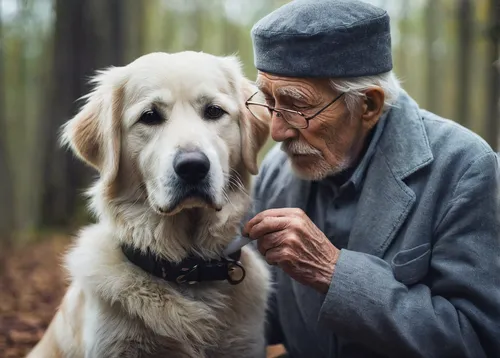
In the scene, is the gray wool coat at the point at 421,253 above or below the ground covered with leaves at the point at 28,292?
above

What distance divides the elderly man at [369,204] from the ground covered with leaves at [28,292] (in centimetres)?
153

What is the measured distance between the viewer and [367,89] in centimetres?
262

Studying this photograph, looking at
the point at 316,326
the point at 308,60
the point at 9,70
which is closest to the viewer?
the point at 308,60

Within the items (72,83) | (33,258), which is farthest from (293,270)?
(72,83)

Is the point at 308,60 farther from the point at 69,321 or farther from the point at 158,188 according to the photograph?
the point at 69,321

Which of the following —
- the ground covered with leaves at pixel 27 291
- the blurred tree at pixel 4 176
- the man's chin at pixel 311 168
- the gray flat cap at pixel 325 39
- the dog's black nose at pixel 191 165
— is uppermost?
the gray flat cap at pixel 325 39

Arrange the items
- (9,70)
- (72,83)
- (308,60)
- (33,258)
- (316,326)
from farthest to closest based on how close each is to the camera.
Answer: (9,70) < (72,83) < (33,258) < (316,326) < (308,60)

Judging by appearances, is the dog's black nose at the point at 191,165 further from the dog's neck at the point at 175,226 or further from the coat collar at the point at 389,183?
the coat collar at the point at 389,183

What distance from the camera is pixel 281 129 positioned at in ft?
8.68

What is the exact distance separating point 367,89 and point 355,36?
226 mm

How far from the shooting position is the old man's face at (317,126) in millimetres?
2604

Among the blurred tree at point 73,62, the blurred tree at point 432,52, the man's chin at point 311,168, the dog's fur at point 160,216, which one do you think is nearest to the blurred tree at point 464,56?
the blurred tree at point 432,52

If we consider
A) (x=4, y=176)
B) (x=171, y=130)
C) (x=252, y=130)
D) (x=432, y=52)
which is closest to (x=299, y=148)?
(x=252, y=130)

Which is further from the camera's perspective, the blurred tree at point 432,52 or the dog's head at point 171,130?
the blurred tree at point 432,52
